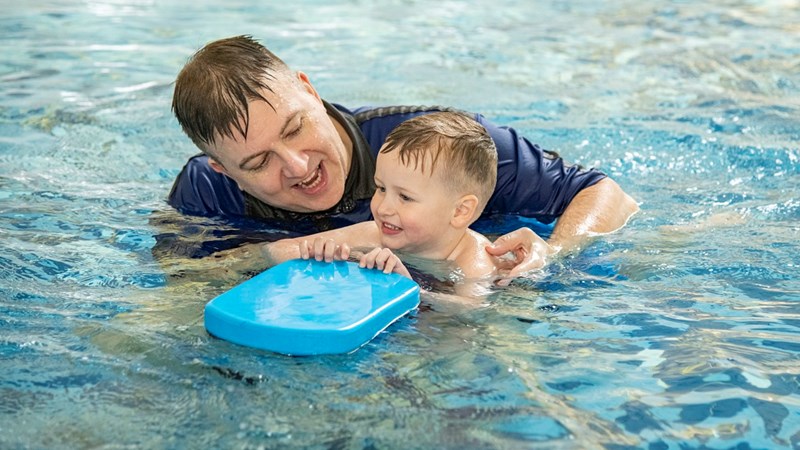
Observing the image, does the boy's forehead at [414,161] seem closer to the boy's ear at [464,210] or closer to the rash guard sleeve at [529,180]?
the boy's ear at [464,210]

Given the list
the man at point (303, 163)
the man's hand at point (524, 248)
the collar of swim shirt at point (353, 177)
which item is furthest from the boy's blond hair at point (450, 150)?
the collar of swim shirt at point (353, 177)

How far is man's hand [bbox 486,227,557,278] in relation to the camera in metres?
3.52

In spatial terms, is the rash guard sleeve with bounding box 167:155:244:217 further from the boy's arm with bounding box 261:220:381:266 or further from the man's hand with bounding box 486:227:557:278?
the man's hand with bounding box 486:227:557:278

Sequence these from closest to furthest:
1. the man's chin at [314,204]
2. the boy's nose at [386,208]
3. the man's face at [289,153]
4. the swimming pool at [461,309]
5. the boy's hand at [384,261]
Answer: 1. the swimming pool at [461,309]
2. the boy's hand at [384,261]
3. the boy's nose at [386,208]
4. the man's face at [289,153]
5. the man's chin at [314,204]

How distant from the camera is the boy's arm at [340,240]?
363cm

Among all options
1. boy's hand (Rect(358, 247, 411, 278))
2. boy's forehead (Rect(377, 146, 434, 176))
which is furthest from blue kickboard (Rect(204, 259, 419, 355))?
boy's forehead (Rect(377, 146, 434, 176))

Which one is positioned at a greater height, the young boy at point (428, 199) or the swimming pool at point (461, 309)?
the young boy at point (428, 199)

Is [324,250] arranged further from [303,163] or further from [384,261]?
[303,163]

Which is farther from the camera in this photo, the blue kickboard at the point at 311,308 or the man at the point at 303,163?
the man at the point at 303,163

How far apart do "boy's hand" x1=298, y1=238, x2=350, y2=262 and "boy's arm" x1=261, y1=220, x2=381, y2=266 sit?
200 millimetres

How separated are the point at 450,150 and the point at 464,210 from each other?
0.25 metres

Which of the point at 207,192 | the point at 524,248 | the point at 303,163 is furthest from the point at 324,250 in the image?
the point at 207,192

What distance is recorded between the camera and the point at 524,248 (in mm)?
3562

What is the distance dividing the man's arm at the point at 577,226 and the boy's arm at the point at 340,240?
43 cm
